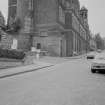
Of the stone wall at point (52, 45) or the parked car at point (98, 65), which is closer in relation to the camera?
the parked car at point (98, 65)

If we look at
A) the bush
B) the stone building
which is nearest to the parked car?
the bush

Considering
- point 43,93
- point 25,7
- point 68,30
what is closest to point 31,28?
point 25,7

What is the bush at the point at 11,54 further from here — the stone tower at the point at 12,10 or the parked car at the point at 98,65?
the stone tower at the point at 12,10

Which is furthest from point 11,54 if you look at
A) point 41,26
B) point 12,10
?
point 12,10

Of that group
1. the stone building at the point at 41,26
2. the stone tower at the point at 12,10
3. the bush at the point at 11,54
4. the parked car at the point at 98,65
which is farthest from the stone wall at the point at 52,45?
the parked car at the point at 98,65

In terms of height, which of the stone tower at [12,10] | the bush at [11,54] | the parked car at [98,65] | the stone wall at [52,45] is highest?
the stone tower at [12,10]

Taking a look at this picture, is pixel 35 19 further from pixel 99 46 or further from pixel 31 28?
pixel 99 46

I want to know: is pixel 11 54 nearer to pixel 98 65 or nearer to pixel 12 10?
pixel 98 65

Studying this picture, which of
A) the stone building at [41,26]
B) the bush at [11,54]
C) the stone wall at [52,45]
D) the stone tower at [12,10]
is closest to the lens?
the bush at [11,54]

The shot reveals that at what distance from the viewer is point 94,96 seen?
19.1 feet

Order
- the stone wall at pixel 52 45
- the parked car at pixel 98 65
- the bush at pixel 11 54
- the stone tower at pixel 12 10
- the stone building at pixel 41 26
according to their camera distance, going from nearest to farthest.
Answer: the parked car at pixel 98 65, the bush at pixel 11 54, the stone wall at pixel 52 45, the stone building at pixel 41 26, the stone tower at pixel 12 10

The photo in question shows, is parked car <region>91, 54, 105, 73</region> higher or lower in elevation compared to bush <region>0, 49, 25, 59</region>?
lower

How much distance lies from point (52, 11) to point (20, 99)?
34088 millimetres

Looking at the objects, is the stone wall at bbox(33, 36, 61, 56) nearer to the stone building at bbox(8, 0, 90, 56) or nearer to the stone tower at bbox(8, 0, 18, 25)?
the stone building at bbox(8, 0, 90, 56)
